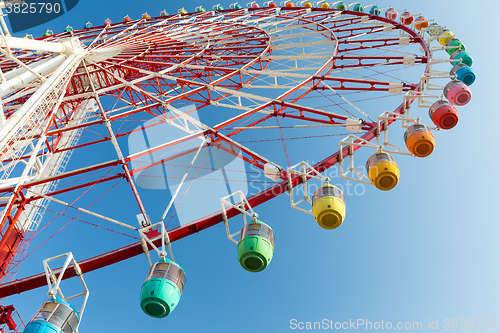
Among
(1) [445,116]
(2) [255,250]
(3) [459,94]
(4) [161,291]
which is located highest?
(3) [459,94]

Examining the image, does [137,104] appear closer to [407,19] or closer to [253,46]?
[253,46]

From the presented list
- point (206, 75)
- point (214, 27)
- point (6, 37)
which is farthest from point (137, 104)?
point (214, 27)

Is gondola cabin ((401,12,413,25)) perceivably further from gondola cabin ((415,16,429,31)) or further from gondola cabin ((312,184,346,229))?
gondola cabin ((312,184,346,229))

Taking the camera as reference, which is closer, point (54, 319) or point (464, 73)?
point (54, 319)

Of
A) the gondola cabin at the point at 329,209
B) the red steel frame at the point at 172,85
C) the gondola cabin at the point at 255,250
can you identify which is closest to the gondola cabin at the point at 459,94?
the red steel frame at the point at 172,85

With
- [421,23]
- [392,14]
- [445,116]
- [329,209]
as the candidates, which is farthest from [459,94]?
[392,14]

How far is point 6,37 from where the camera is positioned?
14.3m

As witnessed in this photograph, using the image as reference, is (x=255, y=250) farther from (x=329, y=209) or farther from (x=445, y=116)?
(x=445, y=116)

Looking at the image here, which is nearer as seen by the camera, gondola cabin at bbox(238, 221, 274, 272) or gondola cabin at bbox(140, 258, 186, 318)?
gondola cabin at bbox(140, 258, 186, 318)

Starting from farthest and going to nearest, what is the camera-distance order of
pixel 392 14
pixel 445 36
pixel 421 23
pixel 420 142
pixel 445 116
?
pixel 392 14 → pixel 421 23 → pixel 445 36 → pixel 445 116 → pixel 420 142

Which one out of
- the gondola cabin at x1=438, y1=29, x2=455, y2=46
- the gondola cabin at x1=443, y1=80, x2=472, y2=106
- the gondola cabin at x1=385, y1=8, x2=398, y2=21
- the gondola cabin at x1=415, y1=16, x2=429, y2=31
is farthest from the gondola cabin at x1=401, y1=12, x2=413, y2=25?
the gondola cabin at x1=443, y1=80, x2=472, y2=106

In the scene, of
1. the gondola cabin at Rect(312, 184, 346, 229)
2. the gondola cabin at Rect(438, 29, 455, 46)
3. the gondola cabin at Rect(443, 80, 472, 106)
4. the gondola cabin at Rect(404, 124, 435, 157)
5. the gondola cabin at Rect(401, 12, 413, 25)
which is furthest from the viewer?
the gondola cabin at Rect(401, 12, 413, 25)

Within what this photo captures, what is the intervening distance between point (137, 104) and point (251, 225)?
12.4 meters

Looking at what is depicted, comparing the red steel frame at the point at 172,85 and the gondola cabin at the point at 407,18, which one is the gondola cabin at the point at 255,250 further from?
the gondola cabin at the point at 407,18
